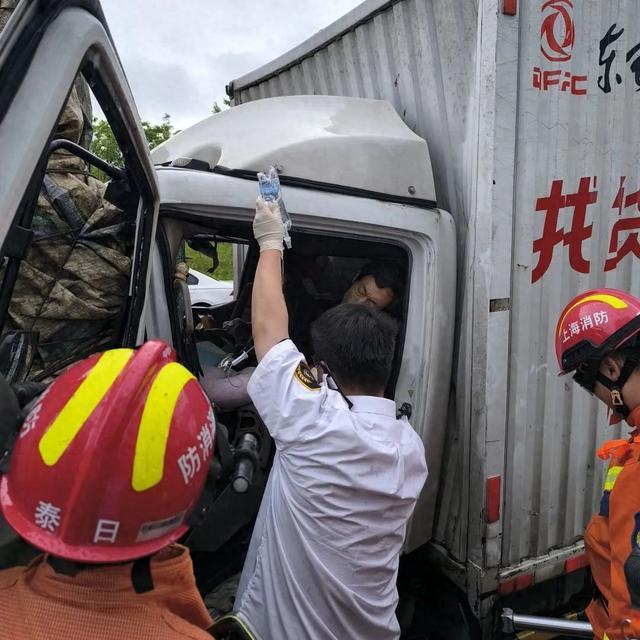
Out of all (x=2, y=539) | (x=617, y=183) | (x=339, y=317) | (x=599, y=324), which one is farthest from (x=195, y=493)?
(x=617, y=183)

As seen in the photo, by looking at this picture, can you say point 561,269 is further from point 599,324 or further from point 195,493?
point 195,493

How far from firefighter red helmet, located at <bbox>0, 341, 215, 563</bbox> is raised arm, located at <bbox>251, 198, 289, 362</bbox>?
72cm

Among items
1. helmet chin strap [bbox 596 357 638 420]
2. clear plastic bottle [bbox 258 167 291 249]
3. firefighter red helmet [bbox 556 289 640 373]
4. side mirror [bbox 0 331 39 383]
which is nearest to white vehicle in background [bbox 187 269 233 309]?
clear plastic bottle [bbox 258 167 291 249]

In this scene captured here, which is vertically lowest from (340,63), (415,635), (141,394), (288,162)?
(415,635)

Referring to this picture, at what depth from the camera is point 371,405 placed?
5.08ft

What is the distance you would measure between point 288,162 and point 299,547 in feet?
4.19

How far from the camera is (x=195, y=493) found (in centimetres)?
96

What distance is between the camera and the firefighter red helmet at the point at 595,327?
154 cm

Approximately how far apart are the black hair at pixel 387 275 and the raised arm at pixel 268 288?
0.63m

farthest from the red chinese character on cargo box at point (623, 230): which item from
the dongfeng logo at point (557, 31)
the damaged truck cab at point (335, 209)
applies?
the damaged truck cab at point (335, 209)

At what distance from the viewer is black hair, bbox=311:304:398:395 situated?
1559mm

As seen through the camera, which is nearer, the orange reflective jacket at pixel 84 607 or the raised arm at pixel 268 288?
the orange reflective jacket at pixel 84 607

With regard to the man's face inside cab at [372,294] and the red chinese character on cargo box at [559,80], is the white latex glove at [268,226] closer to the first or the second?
the man's face inside cab at [372,294]

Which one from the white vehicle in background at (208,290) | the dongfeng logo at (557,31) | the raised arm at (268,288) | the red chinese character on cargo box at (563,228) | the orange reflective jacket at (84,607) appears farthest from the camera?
the white vehicle in background at (208,290)
